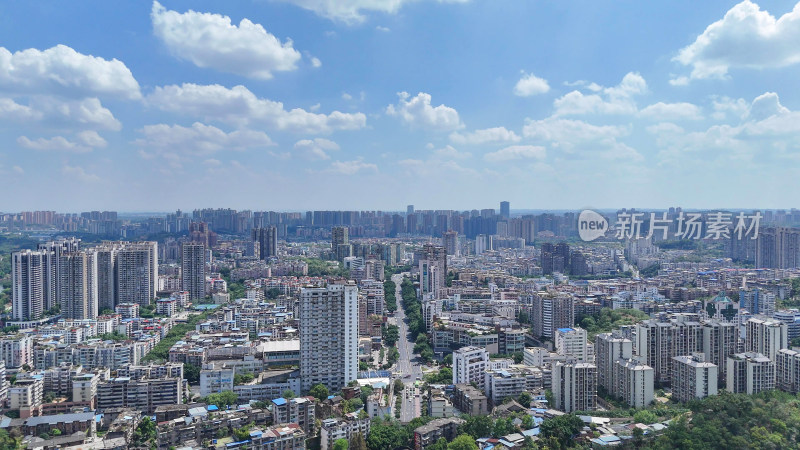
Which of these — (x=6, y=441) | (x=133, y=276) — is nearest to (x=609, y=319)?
(x=6, y=441)

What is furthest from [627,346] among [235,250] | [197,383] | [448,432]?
[235,250]

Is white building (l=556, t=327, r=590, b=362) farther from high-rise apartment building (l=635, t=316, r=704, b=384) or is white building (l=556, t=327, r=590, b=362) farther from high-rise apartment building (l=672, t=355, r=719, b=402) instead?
high-rise apartment building (l=672, t=355, r=719, b=402)

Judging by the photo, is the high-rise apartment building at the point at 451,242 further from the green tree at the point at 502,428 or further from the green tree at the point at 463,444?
the green tree at the point at 463,444

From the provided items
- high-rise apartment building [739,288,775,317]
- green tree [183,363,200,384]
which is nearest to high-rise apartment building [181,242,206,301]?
green tree [183,363,200,384]

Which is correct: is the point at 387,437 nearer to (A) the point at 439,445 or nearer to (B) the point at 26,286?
(A) the point at 439,445

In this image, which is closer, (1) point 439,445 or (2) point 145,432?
(1) point 439,445

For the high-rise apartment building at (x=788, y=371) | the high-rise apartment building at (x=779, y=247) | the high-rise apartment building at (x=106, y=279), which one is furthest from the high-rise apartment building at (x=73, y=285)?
the high-rise apartment building at (x=779, y=247)

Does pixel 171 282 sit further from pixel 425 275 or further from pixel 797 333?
pixel 797 333
